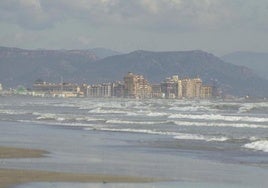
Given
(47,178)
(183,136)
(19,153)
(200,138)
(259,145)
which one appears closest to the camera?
(47,178)

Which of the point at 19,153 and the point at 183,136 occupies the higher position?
the point at 19,153

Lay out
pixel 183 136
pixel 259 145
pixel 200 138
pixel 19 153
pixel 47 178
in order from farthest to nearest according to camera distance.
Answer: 1. pixel 183 136
2. pixel 200 138
3. pixel 259 145
4. pixel 19 153
5. pixel 47 178

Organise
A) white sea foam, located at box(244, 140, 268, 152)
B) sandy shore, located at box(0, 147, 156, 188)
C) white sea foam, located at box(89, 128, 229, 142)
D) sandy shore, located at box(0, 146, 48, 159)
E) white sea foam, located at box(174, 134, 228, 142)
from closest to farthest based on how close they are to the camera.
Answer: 1. sandy shore, located at box(0, 147, 156, 188)
2. sandy shore, located at box(0, 146, 48, 159)
3. white sea foam, located at box(244, 140, 268, 152)
4. white sea foam, located at box(174, 134, 228, 142)
5. white sea foam, located at box(89, 128, 229, 142)

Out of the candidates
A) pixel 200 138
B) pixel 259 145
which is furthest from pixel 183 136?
pixel 259 145

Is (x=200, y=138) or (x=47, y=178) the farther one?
(x=200, y=138)

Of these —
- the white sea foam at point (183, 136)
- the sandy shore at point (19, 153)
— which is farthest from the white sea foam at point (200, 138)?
the sandy shore at point (19, 153)

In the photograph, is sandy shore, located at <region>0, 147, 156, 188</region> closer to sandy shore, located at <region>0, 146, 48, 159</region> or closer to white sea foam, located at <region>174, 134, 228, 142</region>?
sandy shore, located at <region>0, 146, 48, 159</region>

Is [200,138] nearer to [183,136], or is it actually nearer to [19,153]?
[183,136]

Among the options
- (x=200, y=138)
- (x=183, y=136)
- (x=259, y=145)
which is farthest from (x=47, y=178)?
(x=183, y=136)

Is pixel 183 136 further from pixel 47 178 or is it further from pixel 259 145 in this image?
pixel 47 178

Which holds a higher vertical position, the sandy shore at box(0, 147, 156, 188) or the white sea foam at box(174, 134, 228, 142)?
the sandy shore at box(0, 147, 156, 188)

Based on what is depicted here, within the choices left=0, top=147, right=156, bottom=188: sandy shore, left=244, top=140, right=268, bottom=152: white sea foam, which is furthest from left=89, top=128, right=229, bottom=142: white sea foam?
left=0, top=147, right=156, bottom=188: sandy shore

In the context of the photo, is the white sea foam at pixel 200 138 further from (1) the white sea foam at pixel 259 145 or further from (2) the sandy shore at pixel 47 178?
(2) the sandy shore at pixel 47 178

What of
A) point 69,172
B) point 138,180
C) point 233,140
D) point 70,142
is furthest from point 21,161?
point 233,140
